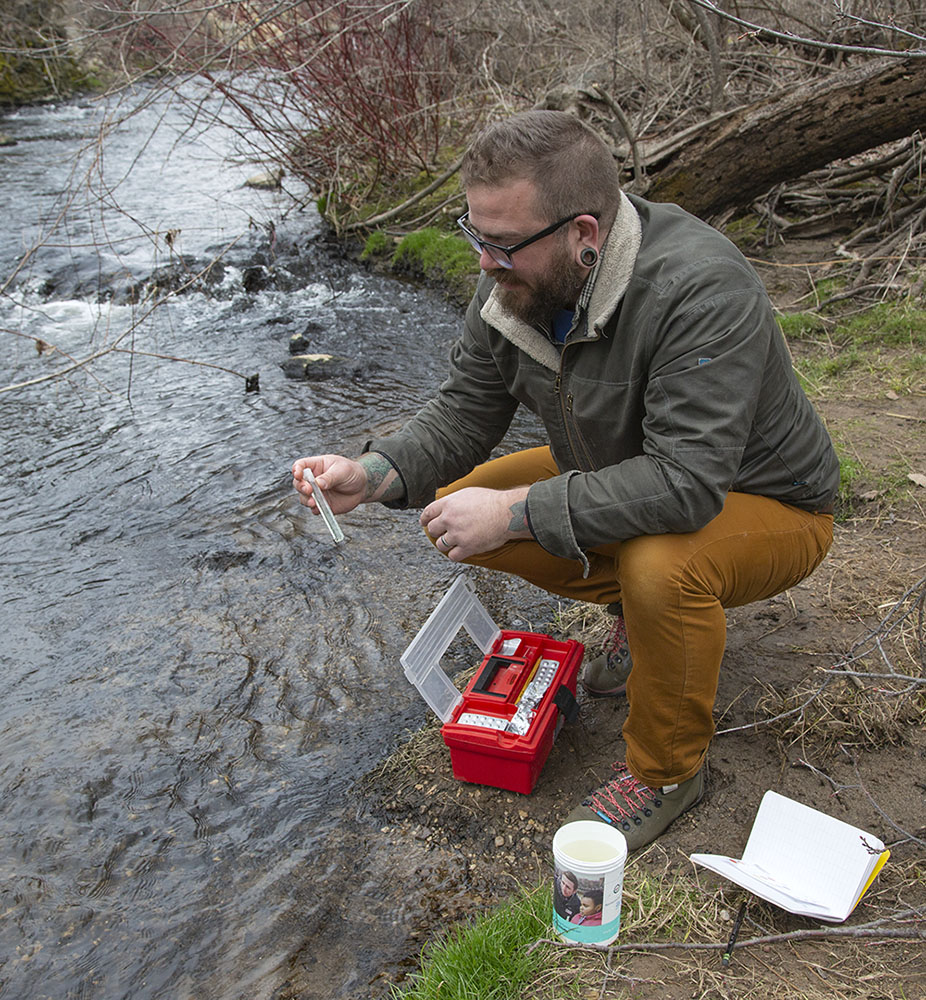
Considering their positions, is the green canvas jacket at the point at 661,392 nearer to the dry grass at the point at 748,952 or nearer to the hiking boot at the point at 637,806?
the hiking boot at the point at 637,806

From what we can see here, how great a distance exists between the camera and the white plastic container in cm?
184

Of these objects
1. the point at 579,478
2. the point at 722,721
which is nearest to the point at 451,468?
the point at 579,478

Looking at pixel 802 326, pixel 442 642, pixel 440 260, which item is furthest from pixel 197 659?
pixel 440 260

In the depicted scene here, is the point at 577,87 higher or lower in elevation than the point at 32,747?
higher

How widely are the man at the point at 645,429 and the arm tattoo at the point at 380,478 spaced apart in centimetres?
5

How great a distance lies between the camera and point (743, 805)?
2.37 m

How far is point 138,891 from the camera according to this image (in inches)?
92.5

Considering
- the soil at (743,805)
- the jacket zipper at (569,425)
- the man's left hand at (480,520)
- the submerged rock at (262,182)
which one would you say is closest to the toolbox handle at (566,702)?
the soil at (743,805)

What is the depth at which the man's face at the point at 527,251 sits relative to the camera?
2170 mm

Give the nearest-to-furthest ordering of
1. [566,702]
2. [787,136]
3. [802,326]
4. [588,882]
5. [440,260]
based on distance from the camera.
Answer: [588,882] → [566,702] → [802,326] → [787,136] → [440,260]

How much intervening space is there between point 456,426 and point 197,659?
4.31 feet

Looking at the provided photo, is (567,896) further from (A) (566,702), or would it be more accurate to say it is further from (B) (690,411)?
(B) (690,411)

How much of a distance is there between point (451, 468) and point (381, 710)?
2.78 feet

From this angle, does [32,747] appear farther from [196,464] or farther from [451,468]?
[196,464]
